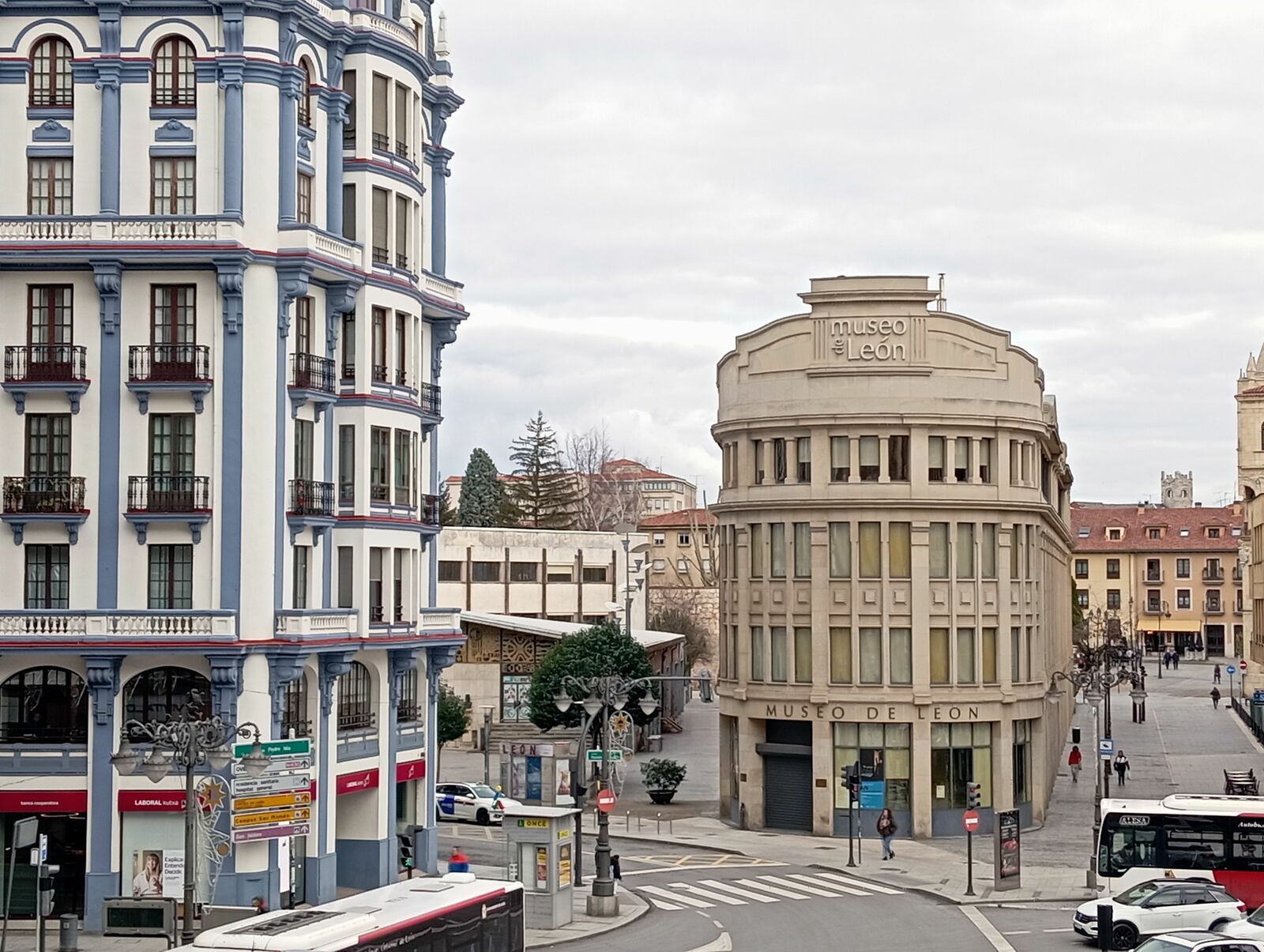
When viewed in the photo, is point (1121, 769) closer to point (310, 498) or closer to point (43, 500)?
point (310, 498)

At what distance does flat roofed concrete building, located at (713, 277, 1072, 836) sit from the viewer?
6322 centimetres

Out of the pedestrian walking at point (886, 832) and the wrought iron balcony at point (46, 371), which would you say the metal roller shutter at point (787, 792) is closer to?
the pedestrian walking at point (886, 832)

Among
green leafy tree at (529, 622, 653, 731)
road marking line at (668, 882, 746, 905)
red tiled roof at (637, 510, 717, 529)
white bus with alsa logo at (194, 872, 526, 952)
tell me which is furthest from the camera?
red tiled roof at (637, 510, 717, 529)

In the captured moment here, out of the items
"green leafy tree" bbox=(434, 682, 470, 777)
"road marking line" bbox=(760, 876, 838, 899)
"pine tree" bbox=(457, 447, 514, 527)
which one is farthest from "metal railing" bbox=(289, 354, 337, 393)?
"pine tree" bbox=(457, 447, 514, 527)

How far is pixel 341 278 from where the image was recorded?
47.9 m

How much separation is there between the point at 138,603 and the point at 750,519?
2685 cm

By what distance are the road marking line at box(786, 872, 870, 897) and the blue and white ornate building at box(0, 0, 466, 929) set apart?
47.4 feet

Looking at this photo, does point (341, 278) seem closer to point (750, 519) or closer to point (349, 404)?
point (349, 404)

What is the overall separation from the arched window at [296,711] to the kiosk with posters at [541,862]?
630 centimetres

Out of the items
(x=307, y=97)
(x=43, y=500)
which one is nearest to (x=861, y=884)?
(x=43, y=500)

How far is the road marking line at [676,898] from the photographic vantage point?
160 feet

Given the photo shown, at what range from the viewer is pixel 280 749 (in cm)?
4466

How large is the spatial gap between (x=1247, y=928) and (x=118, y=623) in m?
27.5

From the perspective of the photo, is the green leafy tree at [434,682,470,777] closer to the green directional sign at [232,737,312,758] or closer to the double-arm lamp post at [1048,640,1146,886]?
the double-arm lamp post at [1048,640,1146,886]
